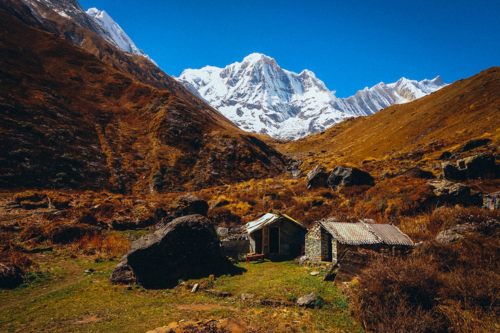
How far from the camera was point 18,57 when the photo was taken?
75062mm

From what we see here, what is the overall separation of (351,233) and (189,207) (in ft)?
62.7

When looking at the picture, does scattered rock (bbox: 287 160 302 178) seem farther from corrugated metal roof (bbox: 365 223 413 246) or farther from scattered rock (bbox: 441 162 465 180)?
corrugated metal roof (bbox: 365 223 413 246)

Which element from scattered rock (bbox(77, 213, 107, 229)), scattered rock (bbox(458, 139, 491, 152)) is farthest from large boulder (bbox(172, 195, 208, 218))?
scattered rock (bbox(458, 139, 491, 152))

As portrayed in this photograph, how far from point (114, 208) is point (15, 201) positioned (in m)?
10.5

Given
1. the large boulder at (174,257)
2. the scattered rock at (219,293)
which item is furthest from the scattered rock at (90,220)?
the scattered rock at (219,293)

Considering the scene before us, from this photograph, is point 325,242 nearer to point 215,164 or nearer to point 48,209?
point 48,209

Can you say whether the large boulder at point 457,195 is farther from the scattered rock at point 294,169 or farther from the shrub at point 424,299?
the scattered rock at point 294,169

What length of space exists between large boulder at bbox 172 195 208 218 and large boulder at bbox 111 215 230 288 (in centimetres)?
1298

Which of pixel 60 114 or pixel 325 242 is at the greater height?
pixel 60 114

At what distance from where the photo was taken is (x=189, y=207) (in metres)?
37.3

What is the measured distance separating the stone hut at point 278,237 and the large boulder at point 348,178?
57.3 ft

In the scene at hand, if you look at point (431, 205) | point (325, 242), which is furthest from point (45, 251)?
point (431, 205)

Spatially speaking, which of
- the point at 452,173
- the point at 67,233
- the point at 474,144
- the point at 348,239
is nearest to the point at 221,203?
the point at 67,233

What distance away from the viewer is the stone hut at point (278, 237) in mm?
28594
